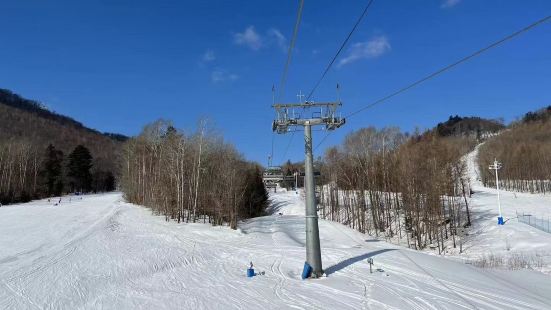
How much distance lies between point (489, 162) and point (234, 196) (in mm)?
96991

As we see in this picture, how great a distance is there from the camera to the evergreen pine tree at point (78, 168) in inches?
4393

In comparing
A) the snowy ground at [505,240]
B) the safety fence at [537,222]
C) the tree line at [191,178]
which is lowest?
the snowy ground at [505,240]

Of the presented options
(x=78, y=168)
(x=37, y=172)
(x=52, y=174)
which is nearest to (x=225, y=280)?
(x=37, y=172)

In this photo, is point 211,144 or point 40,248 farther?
point 211,144

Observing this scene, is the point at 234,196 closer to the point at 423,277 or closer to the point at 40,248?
the point at 40,248

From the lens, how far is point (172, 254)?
2261 cm

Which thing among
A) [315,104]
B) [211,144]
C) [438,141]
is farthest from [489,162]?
[315,104]

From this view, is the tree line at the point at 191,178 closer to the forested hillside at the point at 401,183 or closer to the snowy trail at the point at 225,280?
the snowy trail at the point at 225,280

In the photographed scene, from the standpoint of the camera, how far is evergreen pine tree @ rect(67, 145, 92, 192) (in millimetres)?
111588

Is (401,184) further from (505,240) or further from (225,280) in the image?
(225,280)

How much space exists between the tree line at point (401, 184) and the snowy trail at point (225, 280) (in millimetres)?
24052

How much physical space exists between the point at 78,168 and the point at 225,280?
110400 millimetres

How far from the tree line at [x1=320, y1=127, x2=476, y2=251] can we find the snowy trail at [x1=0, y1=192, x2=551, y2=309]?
24052 mm

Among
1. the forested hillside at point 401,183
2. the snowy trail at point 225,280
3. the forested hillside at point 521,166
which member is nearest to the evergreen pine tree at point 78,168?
the forested hillside at point 401,183
